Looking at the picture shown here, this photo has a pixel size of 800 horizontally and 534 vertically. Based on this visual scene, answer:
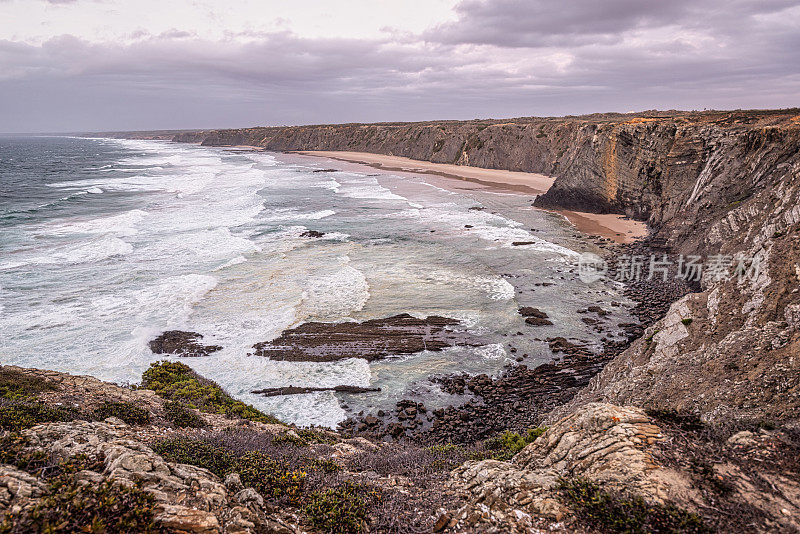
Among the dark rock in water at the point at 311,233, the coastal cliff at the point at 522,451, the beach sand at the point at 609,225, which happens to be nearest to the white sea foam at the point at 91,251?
the dark rock in water at the point at 311,233

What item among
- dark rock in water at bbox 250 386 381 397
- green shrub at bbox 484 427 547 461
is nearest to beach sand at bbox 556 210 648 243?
dark rock in water at bbox 250 386 381 397

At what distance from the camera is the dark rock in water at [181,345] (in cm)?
1588

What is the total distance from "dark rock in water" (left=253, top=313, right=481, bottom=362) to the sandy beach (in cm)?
2007

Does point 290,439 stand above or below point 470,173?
below

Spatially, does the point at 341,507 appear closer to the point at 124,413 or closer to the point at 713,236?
the point at 124,413

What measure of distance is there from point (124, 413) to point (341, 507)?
5.45 m

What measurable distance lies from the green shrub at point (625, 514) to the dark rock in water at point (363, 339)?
Result: 1121 centimetres

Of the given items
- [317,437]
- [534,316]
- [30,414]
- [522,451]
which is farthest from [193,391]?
[534,316]

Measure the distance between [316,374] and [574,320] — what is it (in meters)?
11.3

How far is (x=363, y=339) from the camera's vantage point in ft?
56.1

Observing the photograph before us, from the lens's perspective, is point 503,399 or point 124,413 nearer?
point 124,413

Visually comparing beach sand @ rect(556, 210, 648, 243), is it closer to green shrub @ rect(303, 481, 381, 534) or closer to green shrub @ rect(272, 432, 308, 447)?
green shrub @ rect(272, 432, 308, 447)

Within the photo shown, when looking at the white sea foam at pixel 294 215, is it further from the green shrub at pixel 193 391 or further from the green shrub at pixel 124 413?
the green shrub at pixel 124 413

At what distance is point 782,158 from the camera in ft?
71.9
